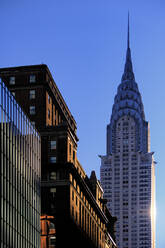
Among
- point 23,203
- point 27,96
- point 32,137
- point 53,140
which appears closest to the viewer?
point 23,203

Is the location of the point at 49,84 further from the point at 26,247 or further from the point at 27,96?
the point at 26,247

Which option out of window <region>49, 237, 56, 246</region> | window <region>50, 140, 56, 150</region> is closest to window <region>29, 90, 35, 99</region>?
window <region>50, 140, 56, 150</region>

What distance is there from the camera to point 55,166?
13662cm

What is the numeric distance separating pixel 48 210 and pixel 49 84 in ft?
105

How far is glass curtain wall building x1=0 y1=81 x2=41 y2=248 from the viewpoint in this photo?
266 feet

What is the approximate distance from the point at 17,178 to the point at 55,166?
163 feet

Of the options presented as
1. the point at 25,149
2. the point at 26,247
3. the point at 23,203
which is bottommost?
the point at 26,247

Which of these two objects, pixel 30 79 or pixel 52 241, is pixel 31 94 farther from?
pixel 52 241

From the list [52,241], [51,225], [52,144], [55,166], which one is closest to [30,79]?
[52,144]

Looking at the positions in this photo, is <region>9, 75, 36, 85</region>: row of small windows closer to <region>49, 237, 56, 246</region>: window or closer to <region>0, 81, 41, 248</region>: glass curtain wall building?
<region>49, 237, 56, 246</region>: window

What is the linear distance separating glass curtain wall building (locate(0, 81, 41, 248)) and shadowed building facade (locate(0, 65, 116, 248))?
30.3m

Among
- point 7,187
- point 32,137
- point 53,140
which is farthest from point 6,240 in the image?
point 53,140

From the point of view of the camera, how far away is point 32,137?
10062cm

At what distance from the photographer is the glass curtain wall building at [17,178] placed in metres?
81.0
